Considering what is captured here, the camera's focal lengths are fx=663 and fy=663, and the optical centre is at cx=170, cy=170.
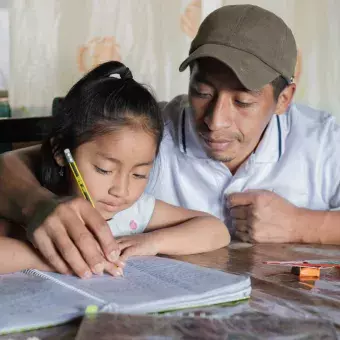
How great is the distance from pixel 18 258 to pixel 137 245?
251 mm

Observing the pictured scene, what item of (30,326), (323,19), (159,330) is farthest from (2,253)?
(323,19)

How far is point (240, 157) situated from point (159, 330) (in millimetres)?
1030

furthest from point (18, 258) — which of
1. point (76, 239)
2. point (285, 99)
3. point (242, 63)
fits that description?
point (285, 99)

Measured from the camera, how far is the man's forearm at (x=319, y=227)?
61.0 inches

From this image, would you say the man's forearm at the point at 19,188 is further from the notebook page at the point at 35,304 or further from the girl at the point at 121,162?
the notebook page at the point at 35,304

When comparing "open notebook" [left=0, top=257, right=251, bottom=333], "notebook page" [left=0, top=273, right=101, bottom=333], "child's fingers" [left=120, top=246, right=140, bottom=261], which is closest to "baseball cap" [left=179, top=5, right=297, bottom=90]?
"child's fingers" [left=120, top=246, right=140, bottom=261]

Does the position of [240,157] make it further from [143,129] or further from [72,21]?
[72,21]

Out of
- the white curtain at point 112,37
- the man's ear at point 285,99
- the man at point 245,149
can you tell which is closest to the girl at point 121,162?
the man at point 245,149

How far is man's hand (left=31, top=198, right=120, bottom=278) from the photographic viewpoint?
1.07 meters

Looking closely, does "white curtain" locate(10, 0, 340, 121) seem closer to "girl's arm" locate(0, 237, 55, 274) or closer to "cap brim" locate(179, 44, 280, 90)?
"cap brim" locate(179, 44, 280, 90)

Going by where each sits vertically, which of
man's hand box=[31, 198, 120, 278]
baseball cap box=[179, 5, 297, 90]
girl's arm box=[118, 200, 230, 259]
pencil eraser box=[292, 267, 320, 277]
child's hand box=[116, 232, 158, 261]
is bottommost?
girl's arm box=[118, 200, 230, 259]

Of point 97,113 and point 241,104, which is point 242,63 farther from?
point 97,113

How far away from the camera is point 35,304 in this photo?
88 centimetres

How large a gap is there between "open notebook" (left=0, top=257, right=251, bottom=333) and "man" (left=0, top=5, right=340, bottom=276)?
0.98 feet
